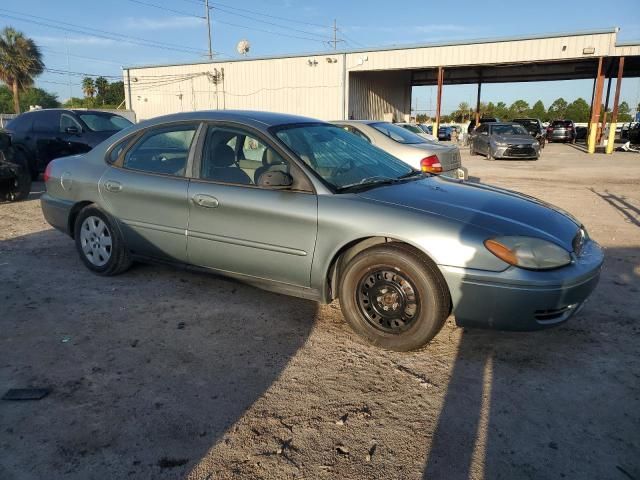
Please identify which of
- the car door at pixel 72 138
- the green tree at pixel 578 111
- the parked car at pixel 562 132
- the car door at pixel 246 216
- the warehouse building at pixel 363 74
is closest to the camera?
the car door at pixel 246 216

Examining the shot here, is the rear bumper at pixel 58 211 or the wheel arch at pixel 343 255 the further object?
the rear bumper at pixel 58 211

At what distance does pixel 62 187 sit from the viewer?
4.74m

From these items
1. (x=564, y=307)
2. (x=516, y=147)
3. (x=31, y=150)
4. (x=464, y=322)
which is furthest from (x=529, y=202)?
(x=516, y=147)

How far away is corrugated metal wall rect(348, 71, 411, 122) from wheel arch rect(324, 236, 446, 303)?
26.1m

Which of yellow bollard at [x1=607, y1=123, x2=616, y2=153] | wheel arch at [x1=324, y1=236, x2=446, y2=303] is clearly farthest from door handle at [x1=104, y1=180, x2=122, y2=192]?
yellow bollard at [x1=607, y1=123, x2=616, y2=153]

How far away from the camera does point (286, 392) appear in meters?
2.78

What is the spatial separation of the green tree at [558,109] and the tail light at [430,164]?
7298cm

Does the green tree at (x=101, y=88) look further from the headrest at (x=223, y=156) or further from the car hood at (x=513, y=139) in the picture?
the headrest at (x=223, y=156)

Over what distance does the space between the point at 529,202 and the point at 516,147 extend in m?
15.9

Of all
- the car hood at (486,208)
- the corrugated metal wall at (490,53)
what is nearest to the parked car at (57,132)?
the car hood at (486,208)

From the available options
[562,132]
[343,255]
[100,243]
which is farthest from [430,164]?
[562,132]

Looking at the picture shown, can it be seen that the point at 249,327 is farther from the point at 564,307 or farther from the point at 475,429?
the point at 564,307

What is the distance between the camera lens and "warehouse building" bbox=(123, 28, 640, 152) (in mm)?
22953

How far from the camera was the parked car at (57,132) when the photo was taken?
9969 mm
